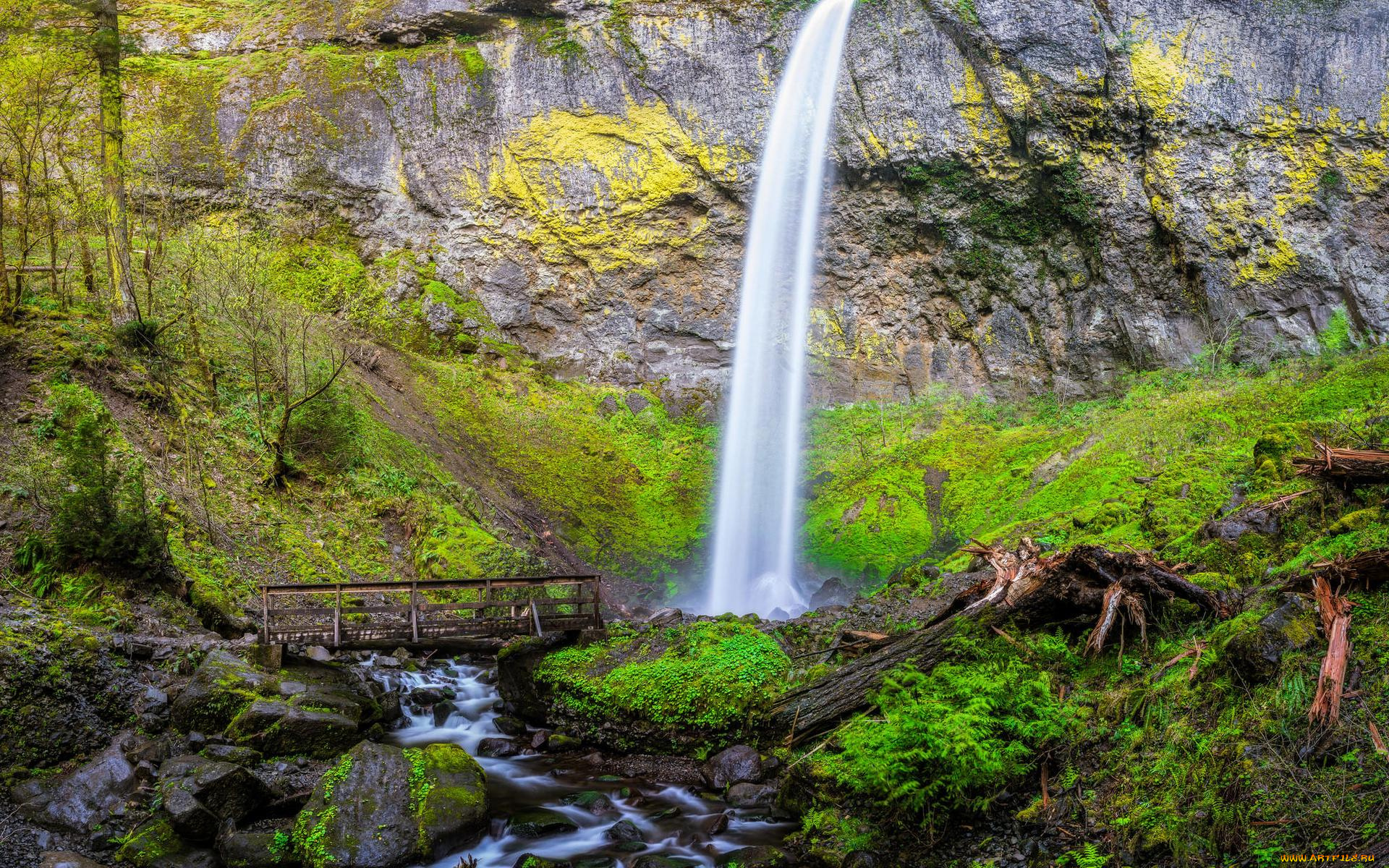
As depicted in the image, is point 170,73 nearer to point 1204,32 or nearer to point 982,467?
point 982,467

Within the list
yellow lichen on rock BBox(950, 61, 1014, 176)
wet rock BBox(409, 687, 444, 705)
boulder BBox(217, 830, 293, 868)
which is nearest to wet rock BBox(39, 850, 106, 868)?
boulder BBox(217, 830, 293, 868)

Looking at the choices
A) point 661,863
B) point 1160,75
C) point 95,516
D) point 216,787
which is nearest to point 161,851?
point 216,787

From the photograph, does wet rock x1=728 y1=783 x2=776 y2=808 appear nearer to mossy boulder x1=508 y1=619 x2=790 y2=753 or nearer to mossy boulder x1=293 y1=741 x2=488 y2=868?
mossy boulder x1=508 y1=619 x2=790 y2=753

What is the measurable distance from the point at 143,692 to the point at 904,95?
24240 mm

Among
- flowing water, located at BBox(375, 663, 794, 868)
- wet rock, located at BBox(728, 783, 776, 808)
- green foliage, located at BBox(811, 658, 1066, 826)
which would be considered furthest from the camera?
wet rock, located at BBox(728, 783, 776, 808)

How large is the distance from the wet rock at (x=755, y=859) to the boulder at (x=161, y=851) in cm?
462

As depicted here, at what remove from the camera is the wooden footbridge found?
34.3 ft

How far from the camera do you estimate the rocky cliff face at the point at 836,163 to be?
72.6 ft

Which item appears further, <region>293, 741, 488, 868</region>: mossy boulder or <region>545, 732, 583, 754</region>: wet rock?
<region>545, 732, 583, 754</region>: wet rock

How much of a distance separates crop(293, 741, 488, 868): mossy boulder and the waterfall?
51.2 feet

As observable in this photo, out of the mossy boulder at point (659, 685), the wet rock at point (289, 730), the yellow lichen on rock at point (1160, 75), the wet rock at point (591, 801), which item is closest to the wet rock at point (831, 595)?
the mossy boulder at point (659, 685)

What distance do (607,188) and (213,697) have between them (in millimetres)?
20025

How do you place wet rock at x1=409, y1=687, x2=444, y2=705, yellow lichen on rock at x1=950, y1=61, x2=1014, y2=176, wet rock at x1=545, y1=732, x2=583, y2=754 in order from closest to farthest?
1. wet rock at x1=545, y1=732, x2=583, y2=754
2. wet rock at x1=409, y1=687, x2=444, y2=705
3. yellow lichen on rock at x1=950, y1=61, x2=1014, y2=176

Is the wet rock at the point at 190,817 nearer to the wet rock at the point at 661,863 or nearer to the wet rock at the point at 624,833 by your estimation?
the wet rock at the point at 624,833
